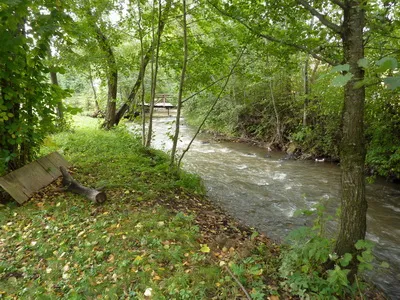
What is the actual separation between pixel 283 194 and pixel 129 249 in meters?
4.69

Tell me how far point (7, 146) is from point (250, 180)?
595 cm

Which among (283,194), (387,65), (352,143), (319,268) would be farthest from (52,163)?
(387,65)

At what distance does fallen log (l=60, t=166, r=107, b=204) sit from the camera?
428cm

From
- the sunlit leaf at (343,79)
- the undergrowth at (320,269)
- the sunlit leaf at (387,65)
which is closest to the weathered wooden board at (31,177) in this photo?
the undergrowth at (320,269)

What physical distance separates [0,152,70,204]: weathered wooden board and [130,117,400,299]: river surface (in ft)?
8.05

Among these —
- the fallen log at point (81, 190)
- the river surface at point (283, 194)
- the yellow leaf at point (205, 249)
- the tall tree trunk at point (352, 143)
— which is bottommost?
the river surface at point (283, 194)

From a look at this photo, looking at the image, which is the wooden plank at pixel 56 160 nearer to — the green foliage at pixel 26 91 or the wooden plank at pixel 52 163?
the wooden plank at pixel 52 163

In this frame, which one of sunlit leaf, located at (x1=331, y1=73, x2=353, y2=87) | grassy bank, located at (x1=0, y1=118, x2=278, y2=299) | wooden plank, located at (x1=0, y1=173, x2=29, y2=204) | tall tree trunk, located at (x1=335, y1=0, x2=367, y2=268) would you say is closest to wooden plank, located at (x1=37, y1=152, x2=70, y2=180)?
grassy bank, located at (x1=0, y1=118, x2=278, y2=299)

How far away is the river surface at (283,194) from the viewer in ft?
15.2

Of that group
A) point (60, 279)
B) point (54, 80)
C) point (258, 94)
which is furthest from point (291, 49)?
point (258, 94)

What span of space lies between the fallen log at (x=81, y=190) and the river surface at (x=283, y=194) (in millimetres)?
2120

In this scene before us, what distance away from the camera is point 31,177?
15.3 feet

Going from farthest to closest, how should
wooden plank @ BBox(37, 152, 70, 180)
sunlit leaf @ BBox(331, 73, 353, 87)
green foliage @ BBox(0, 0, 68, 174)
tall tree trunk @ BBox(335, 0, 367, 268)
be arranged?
wooden plank @ BBox(37, 152, 70, 180) → green foliage @ BBox(0, 0, 68, 174) → tall tree trunk @ BBox(335, 0, 367, 268) → sunlit leaf @ BBox(331, 73, 353, 87)

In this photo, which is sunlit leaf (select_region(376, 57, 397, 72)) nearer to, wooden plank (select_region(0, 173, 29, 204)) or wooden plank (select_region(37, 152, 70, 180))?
wooden plank (select_region(0, 173, 29, 204))
